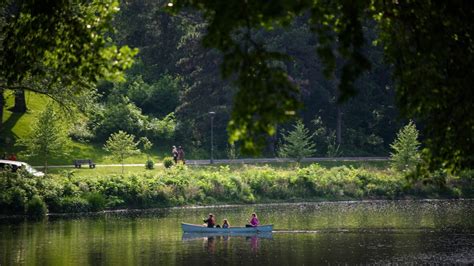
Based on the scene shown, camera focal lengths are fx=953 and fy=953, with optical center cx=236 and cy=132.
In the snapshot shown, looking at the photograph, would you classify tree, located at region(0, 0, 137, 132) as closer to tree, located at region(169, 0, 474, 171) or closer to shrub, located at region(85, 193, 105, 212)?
tree, located at region(169, 0, 474, 171)

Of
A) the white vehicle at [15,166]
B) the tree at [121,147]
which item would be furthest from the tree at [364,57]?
the tree at [121,147]

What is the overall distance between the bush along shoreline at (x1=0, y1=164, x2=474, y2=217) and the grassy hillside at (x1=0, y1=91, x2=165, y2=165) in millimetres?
8899

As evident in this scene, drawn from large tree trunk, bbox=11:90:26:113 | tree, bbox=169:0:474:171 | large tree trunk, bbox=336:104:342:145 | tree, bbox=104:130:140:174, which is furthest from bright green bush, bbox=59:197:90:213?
tree, bbox=169:0:474:171

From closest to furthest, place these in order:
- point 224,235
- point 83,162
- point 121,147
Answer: point 224,235, point 121,147, point 83,162

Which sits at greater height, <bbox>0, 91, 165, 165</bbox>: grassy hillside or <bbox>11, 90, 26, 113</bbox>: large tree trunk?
<bbox>11, 90, 26, 113</bbox>: large tree trunk

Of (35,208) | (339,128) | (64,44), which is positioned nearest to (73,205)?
(35,208)

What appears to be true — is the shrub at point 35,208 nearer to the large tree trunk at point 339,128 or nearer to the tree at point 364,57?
the large tree trunk at point 339,128

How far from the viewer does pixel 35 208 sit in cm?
5309

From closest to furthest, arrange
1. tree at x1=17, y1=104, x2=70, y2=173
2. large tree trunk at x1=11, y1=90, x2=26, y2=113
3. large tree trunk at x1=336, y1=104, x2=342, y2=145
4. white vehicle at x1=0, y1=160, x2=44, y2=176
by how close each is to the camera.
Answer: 1. white vehicle at x1=0, y1=160, x2=44, y2=176
2. tree at x1=17, y1=104, x2=70, y2=173
3. large tree trunk at x1=11, y1=90, x2=26, y2=113
4. large tree trunk at x1=336, y1=104, x2=342, y2=145

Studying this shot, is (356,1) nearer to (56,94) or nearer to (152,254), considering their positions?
(152,254)

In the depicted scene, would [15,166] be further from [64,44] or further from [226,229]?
[64,44]

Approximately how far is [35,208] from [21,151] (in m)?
15.2

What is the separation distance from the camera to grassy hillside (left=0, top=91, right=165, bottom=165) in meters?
68.6

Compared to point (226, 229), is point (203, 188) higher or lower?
higher
